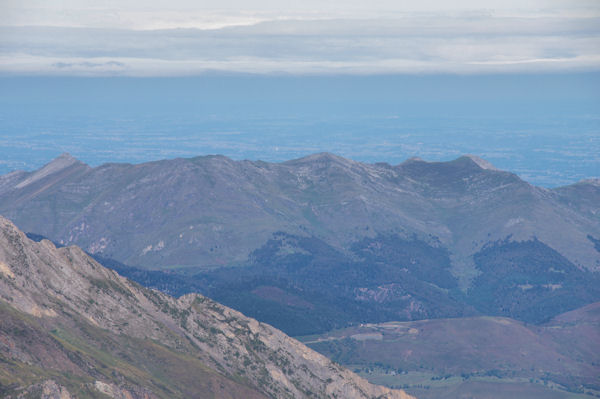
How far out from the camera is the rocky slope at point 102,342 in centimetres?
13125

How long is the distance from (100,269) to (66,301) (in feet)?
63.2

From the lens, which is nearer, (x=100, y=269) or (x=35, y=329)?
(x=35, y=329)

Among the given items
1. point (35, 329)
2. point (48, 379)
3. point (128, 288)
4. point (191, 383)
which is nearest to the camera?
point (48, 379)

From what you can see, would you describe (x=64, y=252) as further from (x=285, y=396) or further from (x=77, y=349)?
(x=285, y=396)

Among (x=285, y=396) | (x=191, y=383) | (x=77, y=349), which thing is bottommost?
(x=285, y=396)

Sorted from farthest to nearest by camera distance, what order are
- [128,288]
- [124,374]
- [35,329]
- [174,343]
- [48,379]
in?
[128,288]
[174,343]
[124,374]
[35,329]
[48,379]

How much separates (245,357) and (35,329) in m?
63.4

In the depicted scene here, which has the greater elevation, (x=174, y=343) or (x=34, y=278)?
(x=34, y=278)

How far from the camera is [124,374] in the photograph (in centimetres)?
14712

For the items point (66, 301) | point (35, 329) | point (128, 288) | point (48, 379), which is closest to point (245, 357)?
point (128, 288)

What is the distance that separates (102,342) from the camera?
159m

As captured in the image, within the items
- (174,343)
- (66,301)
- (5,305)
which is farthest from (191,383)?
(5,305)

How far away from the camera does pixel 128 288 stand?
189125 millimetres

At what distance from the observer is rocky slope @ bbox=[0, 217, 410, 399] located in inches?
5167
